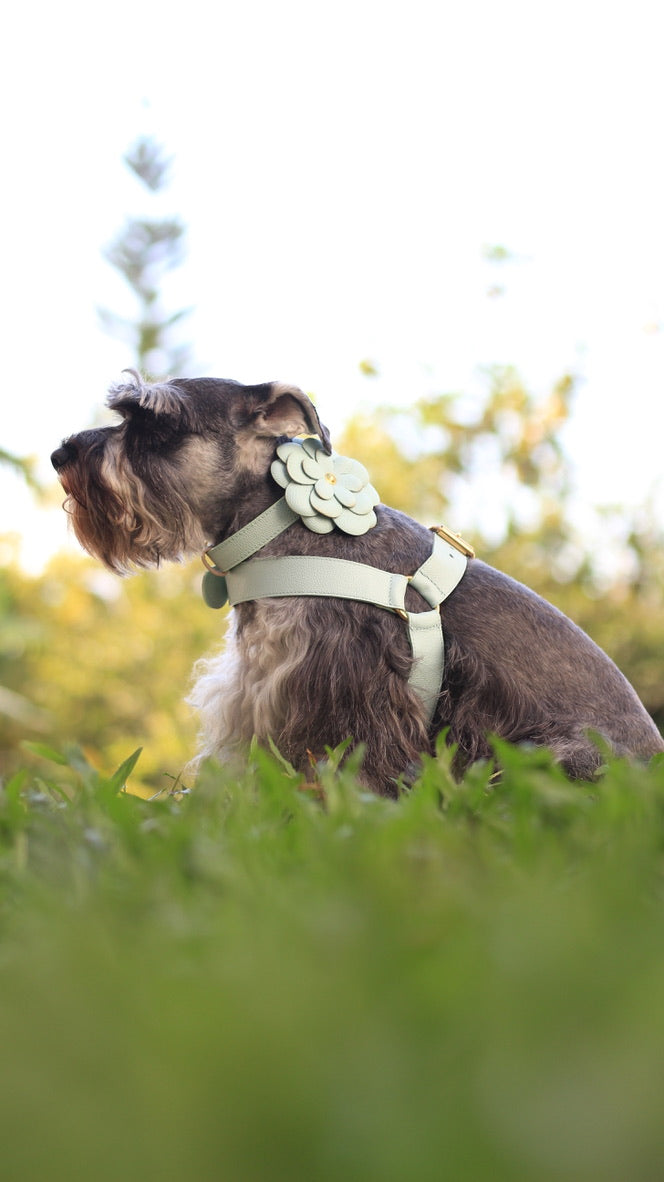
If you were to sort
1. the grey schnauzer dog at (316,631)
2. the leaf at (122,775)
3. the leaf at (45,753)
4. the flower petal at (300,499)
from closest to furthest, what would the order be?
the leaf at (122,775)
the leaf at (45,753)
the grey schnauzer dog at (316,631)
the flower petal at (300,499)

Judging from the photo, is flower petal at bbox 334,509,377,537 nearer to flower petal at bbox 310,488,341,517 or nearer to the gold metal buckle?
flower petal at bbox 310,488,341,517

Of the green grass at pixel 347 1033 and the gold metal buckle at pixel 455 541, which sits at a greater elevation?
the green grass at pixel 347 1033

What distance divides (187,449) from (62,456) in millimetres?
612

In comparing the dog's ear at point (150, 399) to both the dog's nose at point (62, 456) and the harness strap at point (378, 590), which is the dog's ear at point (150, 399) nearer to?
the dog's nose at point (62, 456)

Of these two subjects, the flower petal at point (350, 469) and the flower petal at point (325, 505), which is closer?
the flower petal at point (325, 505)

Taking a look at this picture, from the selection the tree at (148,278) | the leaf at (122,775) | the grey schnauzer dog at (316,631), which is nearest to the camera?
the leaf at (122,775)

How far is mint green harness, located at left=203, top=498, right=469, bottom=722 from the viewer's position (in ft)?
13.3

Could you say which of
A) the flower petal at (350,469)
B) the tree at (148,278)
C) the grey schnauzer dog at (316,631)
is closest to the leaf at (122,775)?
the grey schnauzer dog at (316,631)

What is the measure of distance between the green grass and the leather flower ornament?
2678 millimetres

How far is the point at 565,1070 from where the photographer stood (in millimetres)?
915

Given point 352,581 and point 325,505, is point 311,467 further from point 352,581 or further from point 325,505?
point 352,581

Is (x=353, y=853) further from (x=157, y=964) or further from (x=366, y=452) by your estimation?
(x=366, y=452)

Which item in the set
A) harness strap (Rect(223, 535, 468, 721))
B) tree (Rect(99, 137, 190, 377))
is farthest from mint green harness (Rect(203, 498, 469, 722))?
tree (Rect(99, 137, 190, 377))

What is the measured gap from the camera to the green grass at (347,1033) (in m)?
0.86
